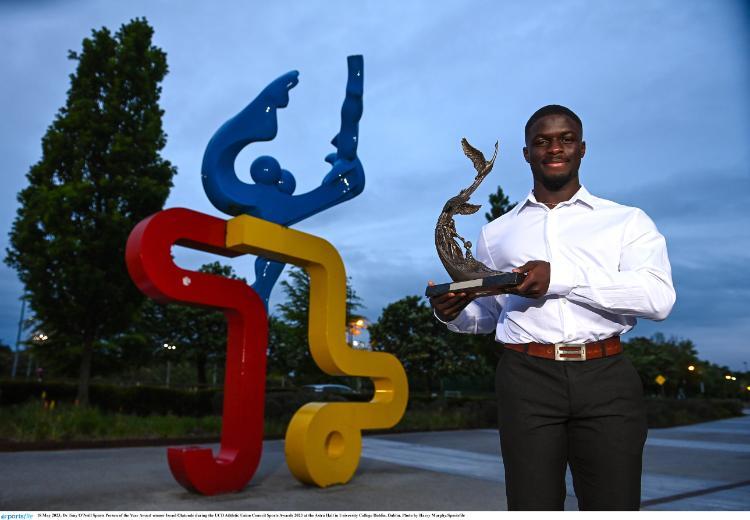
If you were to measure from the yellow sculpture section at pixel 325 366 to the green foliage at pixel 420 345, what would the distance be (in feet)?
59.7

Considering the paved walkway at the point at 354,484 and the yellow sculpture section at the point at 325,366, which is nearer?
the paved walkway at the point at 354,484

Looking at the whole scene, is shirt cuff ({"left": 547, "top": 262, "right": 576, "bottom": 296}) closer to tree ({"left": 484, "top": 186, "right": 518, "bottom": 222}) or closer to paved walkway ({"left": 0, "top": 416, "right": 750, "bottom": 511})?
paved walkway ({"left": 0, "top": 416, "right": 750, "bottom": 511})

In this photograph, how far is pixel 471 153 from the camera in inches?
85.4

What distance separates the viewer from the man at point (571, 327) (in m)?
1.79

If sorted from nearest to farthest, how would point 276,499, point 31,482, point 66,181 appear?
point 276,499
point 31,482
point 66,181

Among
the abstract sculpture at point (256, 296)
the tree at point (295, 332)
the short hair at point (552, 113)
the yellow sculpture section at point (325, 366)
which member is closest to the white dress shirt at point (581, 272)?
the short hair at point (552, 113)

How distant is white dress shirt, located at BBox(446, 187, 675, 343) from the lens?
1.79 metres

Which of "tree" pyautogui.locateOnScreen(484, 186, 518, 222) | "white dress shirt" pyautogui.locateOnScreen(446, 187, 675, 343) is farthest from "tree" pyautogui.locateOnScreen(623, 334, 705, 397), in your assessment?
"white dress shirt" pyautogui.locateOnScreen(446, 187, 675, 343)

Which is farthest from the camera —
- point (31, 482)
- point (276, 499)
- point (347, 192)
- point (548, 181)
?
point (347, 192)

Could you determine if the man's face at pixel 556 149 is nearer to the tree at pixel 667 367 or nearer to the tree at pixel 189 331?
the tree at pixel 189 331

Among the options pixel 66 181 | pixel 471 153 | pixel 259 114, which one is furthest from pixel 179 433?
pixel 471 153

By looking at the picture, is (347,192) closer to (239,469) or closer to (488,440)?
(239,469)

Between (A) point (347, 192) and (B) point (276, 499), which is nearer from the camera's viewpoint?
(B) point (276, 499)

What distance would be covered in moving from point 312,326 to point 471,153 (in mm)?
Result: 4461
